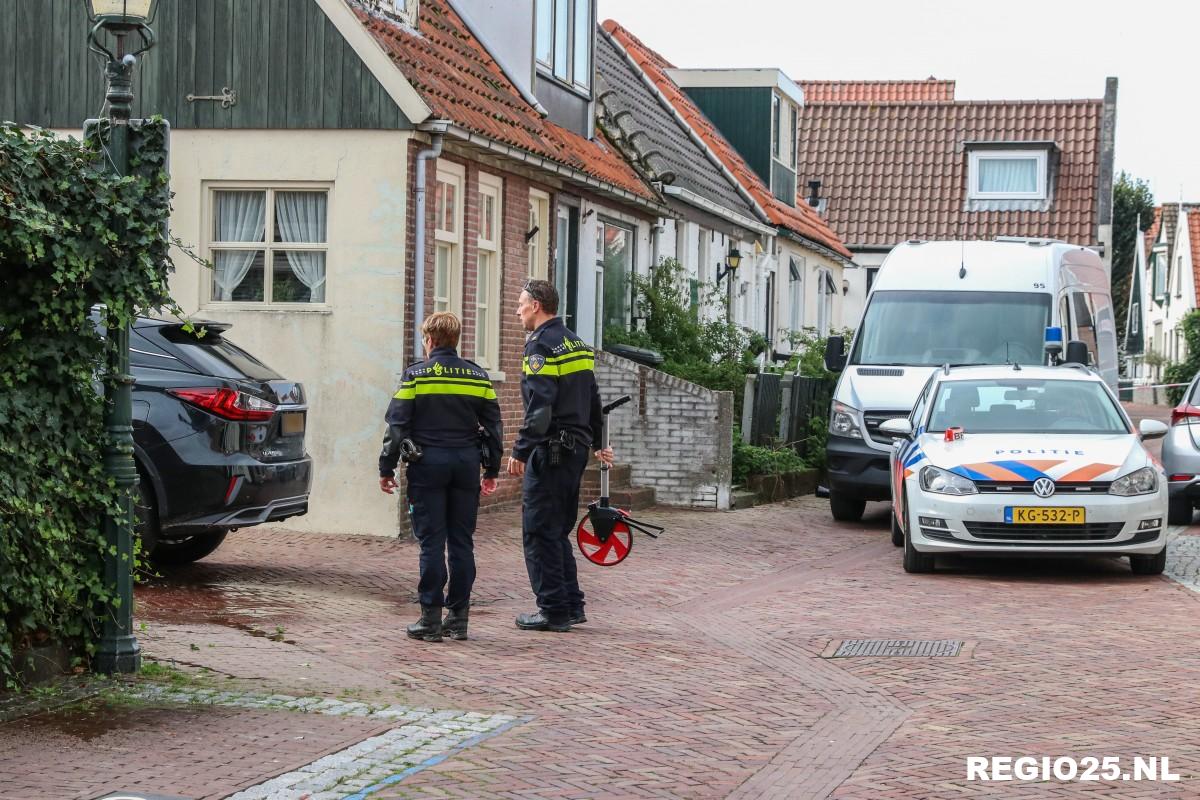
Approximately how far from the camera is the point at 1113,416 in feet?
47.4

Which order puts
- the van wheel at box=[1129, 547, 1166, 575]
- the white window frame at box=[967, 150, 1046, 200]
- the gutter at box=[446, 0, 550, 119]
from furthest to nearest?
the white window frame at box=[967, 150, 1046, 200] → the gutter at box=[446, 0, 550, 119] → the van wheel at box=[1129, 547, 1166, 575]

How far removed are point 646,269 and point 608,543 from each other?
1232 centimetres

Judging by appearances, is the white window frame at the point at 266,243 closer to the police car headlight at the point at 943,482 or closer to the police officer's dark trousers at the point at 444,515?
the police car headlight at the point at 943,482

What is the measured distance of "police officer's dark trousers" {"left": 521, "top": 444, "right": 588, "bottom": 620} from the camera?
10.4 meters

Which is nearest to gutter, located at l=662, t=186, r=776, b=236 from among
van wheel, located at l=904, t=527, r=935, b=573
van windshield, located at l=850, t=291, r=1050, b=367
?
van windshield, located at l=850, t=291, r=1050, b=367

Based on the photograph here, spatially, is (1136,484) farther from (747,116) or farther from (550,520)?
(747,116)

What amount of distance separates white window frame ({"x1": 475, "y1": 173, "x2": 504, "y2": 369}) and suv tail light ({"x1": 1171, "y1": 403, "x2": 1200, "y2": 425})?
7.11m

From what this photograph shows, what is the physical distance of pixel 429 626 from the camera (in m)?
10.0

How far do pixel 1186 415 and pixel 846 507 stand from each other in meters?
3.63

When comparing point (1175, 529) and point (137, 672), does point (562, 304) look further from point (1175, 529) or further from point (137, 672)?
point (137, 672)

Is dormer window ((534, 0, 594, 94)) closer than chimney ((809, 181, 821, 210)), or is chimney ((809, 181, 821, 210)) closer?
dormer window ((534, 0, 594, 94))

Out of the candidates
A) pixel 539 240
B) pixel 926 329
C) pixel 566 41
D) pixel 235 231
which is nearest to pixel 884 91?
pixel 566 41

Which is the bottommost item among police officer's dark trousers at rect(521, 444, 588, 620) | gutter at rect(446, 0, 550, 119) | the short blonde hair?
police officer's dark trousers at rect(521, 444, 588, 620)

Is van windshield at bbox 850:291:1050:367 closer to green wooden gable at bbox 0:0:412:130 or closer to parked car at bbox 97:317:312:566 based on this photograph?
green wooden gable at bbox 0:0:412:130
